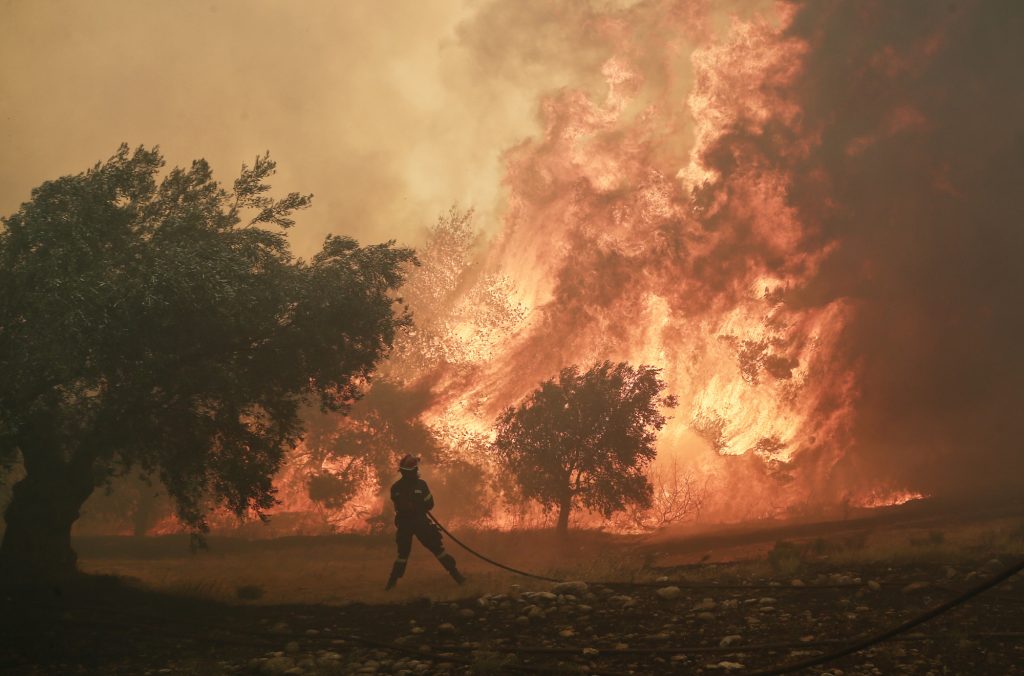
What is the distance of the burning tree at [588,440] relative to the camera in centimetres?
3394

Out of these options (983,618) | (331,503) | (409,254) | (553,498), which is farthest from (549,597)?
(331,503)

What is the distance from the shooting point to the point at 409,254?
884 inches

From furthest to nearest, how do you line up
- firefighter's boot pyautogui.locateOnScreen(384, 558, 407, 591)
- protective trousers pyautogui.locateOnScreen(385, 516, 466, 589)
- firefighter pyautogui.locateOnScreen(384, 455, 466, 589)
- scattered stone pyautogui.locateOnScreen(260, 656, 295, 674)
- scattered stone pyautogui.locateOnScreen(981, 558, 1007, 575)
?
firefighter pyautogui.locateOnScreen(384, 455, 466, 589) → protective trousers pyautogui.locateOnScreen(385, 516, 466, 589) → firefighter's boot pyautogui.locateOnScreen(384, 558, 407, 591) → scattered stone pyautogui.locateOnScreen(981, 558, 1007, 575) → scattered stone pyautogui.locateOnScreen(260, 656, 295, 674)

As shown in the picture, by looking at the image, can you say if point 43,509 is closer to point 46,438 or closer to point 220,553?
point 46,438

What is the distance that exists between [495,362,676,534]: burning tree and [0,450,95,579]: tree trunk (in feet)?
68.2

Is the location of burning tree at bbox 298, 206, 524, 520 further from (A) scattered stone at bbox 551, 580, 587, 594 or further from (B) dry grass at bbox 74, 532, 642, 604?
(A) scattered stone at bbox 551, 580, 587, 594

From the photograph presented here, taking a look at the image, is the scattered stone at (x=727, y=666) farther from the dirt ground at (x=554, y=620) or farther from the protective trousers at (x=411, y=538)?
the protective trousers at (x=411, y=538)

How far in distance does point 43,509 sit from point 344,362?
28.8 ft

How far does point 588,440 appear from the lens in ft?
113

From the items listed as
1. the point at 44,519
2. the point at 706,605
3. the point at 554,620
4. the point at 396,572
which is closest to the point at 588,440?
the point at 396,572

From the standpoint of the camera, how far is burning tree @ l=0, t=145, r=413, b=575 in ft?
55.3

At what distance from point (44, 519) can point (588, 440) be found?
23176 mm

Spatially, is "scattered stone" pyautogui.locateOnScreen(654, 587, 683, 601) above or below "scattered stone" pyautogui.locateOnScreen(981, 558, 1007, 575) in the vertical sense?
below

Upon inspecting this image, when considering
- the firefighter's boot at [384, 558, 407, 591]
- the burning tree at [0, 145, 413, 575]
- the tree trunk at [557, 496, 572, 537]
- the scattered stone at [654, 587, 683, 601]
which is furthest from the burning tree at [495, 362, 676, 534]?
the scattered stone at [654, 587, 683, 601]
